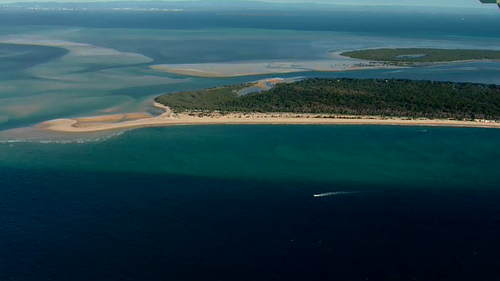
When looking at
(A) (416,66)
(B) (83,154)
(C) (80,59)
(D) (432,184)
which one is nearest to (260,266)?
(D) (432,184)

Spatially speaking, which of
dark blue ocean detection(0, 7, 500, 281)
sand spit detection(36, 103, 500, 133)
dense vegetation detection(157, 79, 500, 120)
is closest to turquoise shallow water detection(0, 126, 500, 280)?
dark blue ocean detection(0, 7, 500, 281)

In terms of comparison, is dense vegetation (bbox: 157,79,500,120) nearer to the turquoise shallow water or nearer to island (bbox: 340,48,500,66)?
the turquoise shallow water

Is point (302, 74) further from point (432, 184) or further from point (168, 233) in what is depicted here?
point (168, 233)

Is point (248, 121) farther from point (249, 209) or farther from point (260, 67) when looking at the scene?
point (260, 67)

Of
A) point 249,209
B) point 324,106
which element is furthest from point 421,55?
point 249,209

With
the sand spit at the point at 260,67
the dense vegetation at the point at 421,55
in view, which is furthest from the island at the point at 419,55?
the sand spit at the point at 260,67

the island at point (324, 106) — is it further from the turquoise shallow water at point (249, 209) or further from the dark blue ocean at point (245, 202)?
the turquoise shallow water at point (249, 209)

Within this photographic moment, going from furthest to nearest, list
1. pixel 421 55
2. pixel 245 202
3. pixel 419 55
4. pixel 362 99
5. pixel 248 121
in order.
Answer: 1. pixel 419 55
2. pixel 421 55
3. pixel 362 99
4. pixel 248 121
5. pixel 245 202
